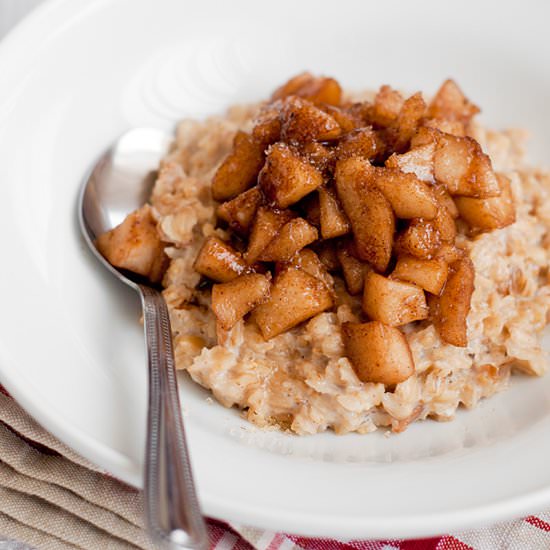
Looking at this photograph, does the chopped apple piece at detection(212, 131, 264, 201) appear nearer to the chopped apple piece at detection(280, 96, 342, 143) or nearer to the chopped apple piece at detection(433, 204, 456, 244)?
the chopped apple piece at detection(280, 96, 342, 143)

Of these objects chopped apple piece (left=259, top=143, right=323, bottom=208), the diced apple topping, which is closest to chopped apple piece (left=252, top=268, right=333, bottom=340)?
the diced apple topping

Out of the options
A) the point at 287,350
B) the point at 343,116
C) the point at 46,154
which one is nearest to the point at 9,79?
the point at 46,154

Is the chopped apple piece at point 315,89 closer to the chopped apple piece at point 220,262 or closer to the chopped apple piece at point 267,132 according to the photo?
the chopped apple piece at point 267,132

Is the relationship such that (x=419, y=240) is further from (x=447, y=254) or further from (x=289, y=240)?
(x=289, y=240)

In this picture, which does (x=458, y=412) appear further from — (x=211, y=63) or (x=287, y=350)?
(x=211, y=63)

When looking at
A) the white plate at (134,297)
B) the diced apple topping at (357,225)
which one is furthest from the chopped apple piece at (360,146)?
the white plate at (134,297)

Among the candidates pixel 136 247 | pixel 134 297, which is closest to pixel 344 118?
pixel 136 247
